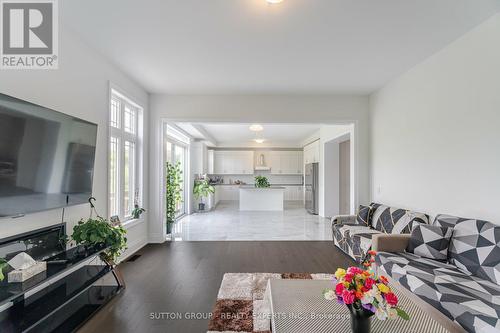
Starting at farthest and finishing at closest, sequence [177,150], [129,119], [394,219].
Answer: [177,150]
[129,119]
[394,219]

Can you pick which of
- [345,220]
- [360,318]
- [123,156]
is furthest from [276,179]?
[360,318]

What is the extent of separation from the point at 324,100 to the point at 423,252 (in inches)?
125

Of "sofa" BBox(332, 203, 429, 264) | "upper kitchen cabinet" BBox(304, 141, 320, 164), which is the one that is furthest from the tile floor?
"upper kitchen cabinet" BBox(304, 141, 320, 164)

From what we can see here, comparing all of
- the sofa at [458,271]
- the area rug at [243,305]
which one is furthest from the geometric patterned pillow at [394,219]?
the area rug at [243,305]

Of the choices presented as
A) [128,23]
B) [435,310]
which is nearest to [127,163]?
[128,23]

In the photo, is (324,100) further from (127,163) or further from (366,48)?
(127,163)

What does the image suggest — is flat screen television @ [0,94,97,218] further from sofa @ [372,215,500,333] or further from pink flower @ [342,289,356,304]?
sofa @ [372,215,500,333]

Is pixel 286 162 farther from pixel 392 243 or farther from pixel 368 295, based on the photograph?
pixel 368 295

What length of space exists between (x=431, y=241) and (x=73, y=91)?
4.38 meters

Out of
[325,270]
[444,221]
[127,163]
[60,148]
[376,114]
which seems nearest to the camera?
[60,148]

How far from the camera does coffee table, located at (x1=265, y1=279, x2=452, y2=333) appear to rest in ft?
4.78

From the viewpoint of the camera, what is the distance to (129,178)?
4309 mm

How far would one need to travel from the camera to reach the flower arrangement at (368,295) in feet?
4.16

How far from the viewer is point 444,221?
2758 mm
